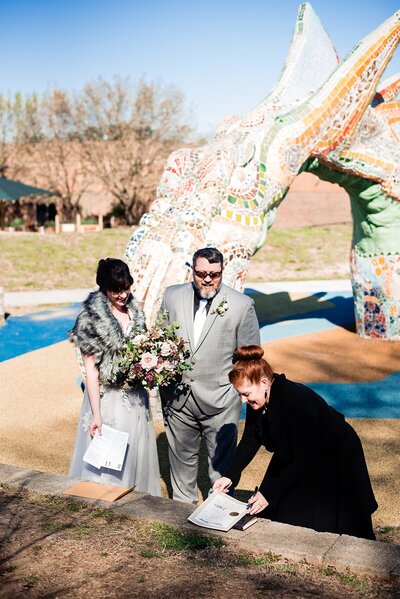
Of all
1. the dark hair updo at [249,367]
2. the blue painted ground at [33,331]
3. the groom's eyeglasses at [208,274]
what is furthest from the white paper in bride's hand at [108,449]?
the blue painted ground at [33,331]

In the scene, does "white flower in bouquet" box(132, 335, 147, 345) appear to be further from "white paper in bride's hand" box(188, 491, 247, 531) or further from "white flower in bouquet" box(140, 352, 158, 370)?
"white paper in bride's hand" box(188, 491, 247, 531)

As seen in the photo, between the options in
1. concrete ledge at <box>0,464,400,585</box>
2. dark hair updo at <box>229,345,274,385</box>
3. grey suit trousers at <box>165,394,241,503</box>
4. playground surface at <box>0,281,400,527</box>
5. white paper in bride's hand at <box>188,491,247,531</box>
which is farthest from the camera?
playground surface at <box>0,281,400,527</box>

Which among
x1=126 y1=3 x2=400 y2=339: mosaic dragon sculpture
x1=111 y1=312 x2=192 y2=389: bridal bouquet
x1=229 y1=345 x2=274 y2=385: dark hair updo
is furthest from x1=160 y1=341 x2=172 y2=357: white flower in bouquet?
x1=126 y1=3 x2=400 y2=339: mosaic dragon sculpture

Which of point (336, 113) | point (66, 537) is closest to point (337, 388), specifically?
point (336, 113)

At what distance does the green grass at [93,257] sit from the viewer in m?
19.3

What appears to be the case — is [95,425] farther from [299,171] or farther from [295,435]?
[299,171]

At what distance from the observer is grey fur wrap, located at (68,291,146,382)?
483 centimetres

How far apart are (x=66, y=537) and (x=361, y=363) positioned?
299 inches

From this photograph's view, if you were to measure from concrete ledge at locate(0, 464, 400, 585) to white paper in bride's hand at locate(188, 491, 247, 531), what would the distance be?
0.05 metres

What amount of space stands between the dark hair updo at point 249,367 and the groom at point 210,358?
1.06m

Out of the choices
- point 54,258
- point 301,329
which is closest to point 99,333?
point 301,329

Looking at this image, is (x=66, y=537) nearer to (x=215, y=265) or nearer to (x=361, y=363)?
(x=215, y=265)

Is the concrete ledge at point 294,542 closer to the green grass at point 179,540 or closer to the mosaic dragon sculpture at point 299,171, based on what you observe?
the green grass at point 179,540

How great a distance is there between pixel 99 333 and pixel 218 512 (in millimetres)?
1504
